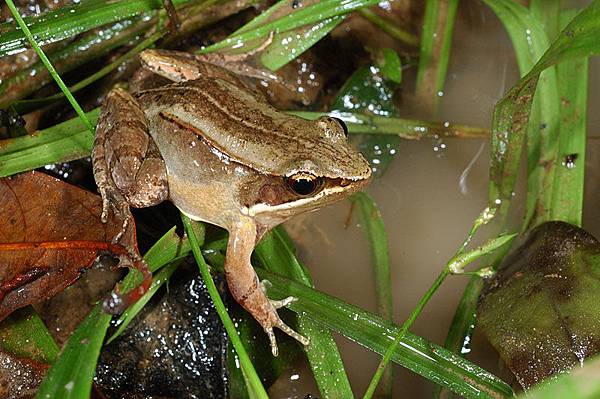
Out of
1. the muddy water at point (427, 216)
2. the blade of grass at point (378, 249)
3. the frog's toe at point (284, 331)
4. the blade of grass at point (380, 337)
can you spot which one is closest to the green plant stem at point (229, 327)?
the blade of grass at point (380, 337)

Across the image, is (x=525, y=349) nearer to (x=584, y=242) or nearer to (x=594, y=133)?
(x=584, y=242)

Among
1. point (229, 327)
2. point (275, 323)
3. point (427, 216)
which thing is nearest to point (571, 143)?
point (427, 216)

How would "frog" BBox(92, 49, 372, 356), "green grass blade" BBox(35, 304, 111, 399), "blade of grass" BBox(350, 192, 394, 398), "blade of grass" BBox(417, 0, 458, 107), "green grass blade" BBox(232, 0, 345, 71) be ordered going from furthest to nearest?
"blade of grass" BBox(417, 0, 458, 107) < "green grass blade" BBox(232, 0, 345, 71) < "blade of grass" BBox(350, 192, 394, 398) < "frog" BBox(92, 49, 372, 356) < "green grass blade" BBox(35, 304, 111, 399)

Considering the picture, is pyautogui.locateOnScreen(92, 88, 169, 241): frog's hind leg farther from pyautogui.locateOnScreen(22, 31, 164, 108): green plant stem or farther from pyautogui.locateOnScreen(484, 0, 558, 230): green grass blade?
pyautogui.locateOnScreen(484, 0, 558, 230): green grass blade

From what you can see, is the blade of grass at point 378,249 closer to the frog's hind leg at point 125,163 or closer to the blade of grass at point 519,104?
A: the blade of grass at point 519,104

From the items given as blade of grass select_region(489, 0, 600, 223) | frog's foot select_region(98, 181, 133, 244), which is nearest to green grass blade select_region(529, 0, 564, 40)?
blade of grass select_region(489, 0, 600, 223)
